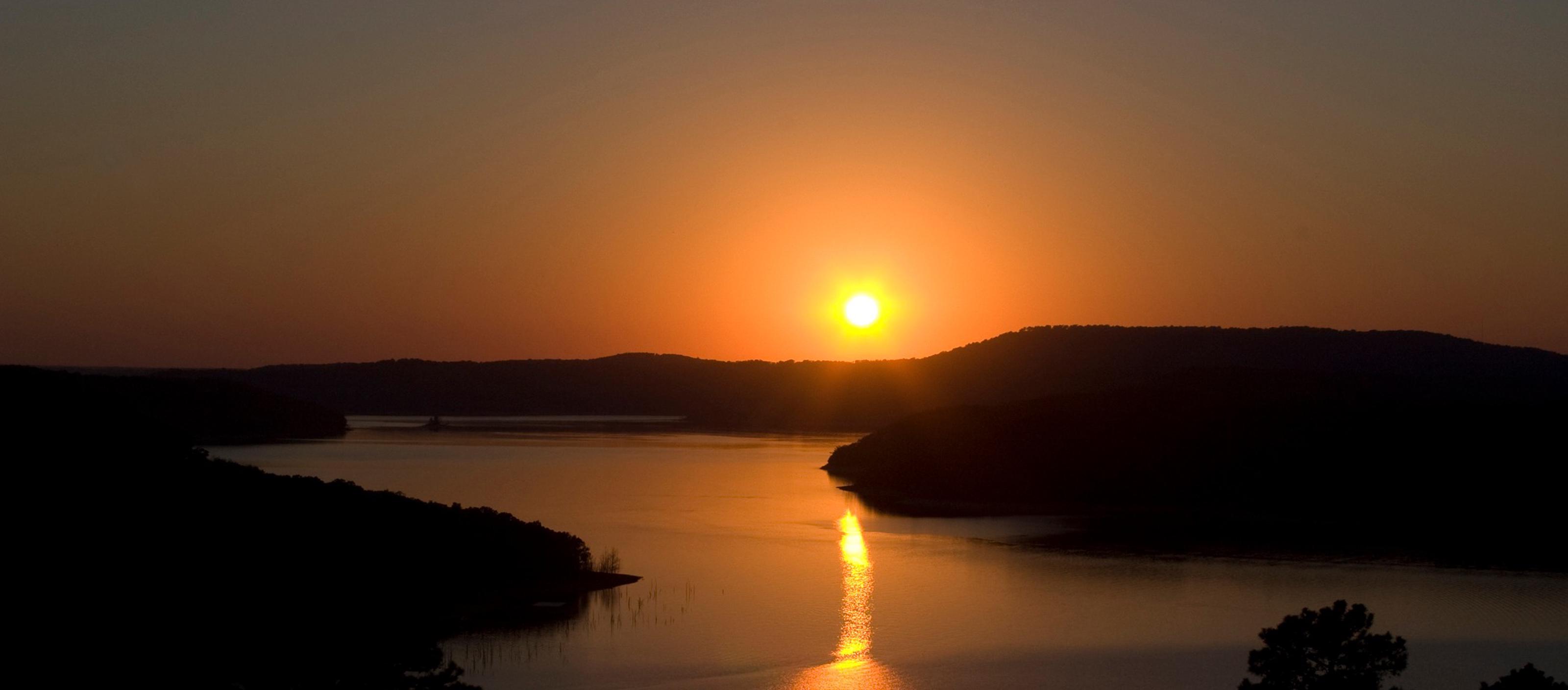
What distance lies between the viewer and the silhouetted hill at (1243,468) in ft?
209

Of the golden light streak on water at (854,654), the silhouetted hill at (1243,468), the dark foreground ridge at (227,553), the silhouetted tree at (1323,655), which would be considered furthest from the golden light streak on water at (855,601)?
the silhouetted tree at (1323,655)

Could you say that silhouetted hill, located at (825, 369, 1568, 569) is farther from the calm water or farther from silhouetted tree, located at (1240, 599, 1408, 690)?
silhouetted tree, located at (1240, 599, 1408, 690)

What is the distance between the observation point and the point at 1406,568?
156ft

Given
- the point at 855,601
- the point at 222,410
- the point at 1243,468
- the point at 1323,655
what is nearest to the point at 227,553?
the point at 855,601

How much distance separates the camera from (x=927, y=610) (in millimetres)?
37750

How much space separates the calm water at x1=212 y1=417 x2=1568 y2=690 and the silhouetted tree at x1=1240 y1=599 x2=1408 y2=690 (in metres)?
7.40

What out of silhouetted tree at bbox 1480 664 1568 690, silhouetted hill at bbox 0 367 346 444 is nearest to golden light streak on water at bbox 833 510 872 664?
silhouetted tree at bbox 1480 664 1568 690

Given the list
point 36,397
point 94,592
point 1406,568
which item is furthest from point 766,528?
point 94,592

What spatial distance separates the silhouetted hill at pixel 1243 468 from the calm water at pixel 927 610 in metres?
9.51

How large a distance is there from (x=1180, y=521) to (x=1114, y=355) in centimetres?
10639

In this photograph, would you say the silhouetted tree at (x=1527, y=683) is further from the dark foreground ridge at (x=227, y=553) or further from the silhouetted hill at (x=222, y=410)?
the silhouetted hill at (x=222, y=410)

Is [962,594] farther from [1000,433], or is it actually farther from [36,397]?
[1000,433]

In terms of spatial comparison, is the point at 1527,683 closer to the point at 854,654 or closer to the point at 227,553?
the point at 854,654

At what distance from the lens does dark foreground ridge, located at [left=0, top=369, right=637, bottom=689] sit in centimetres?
2591
